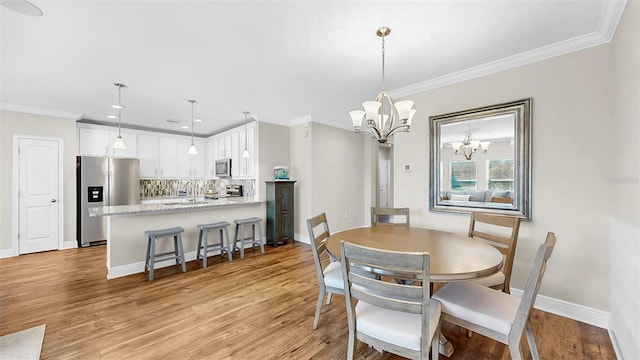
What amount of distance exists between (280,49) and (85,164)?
4.67 m

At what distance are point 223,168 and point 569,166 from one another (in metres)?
5.59

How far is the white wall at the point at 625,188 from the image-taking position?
1.45 metres

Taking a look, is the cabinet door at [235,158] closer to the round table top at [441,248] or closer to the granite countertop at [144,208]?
the granite countertop at [144,208]

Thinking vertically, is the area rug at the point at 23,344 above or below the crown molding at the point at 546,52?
below

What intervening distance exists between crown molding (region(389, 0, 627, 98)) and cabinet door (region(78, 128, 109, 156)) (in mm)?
5812

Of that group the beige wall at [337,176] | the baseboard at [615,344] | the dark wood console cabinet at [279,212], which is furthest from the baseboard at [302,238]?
the baseboard at [615,344]

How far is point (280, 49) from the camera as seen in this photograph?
90.7 inches

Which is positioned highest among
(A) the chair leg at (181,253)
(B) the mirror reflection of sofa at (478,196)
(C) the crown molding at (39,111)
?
(C) the crown molding at (39,111)

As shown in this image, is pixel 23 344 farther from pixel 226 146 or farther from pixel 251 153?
pixel 226 146

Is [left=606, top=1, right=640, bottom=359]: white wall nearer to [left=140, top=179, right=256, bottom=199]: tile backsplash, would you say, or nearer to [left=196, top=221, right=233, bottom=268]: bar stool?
[left=196, top=221, right=233, bottom=268]: bar stool

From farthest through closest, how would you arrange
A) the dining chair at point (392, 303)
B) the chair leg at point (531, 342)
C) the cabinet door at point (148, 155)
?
the cabinet door at point (148, 155) → the chair leg at point (531, 342) → the dining chair at point (392, 303)

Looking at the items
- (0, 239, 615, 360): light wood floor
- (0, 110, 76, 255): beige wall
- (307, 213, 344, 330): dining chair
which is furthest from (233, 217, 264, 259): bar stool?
(0, 110, 76, 255): beige wall

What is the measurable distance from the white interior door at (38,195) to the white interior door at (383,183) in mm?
6523

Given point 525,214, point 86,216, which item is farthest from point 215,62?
point 86,216
